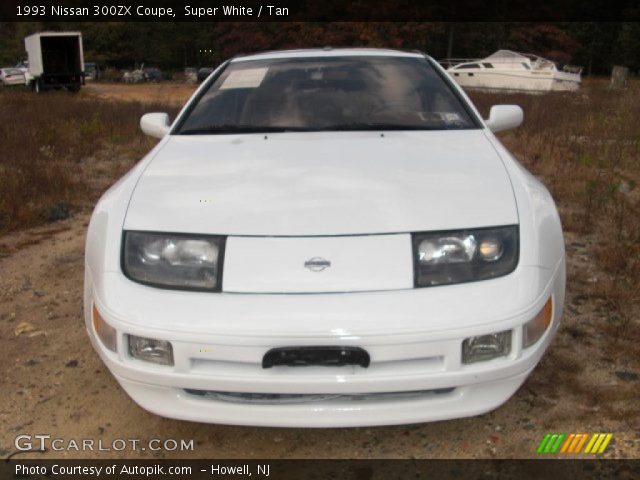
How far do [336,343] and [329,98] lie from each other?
5.25 feet

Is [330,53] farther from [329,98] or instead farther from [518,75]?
[518,75]

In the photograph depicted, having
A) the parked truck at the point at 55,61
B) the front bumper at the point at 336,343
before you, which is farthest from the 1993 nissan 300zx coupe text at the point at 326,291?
the parked truck at the point at 55,61

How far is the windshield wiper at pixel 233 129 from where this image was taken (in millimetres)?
2725

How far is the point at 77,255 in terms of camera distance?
3.97m

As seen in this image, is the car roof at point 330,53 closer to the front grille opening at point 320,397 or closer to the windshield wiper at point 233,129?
the windshield wiper at point 233,129

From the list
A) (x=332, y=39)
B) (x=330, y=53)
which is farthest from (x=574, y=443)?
(x=332, y=39)

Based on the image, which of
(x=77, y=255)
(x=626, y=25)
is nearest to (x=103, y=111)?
(x=77, y=255)

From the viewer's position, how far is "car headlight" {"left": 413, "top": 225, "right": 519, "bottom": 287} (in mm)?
1772

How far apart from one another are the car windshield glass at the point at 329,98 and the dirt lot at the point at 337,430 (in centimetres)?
110

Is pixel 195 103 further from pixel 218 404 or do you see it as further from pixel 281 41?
pixel 281 41

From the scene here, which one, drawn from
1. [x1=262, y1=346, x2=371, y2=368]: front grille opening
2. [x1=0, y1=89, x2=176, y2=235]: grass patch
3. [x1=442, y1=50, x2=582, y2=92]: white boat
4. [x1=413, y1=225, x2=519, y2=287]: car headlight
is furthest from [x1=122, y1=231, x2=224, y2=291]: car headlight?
[x1=442, y1=50, x2=582, y2=92]: white boat

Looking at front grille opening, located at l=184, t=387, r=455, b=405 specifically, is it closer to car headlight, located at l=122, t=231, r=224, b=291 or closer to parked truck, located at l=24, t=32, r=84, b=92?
car headlight, located at l=122, t=231, r=224, b=291

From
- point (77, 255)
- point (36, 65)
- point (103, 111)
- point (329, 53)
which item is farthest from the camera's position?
point (36, 65)
